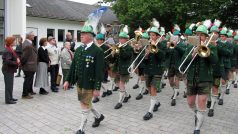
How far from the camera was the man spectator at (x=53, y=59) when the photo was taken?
10.0m

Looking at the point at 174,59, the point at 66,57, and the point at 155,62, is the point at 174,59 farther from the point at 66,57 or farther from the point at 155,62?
the point at 66,57

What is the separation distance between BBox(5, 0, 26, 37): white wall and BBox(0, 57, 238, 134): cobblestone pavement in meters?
12.9

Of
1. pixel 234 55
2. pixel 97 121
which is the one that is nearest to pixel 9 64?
pixel 97 121

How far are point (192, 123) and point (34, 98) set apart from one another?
4.82m

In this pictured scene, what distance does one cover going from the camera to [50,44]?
1010cm

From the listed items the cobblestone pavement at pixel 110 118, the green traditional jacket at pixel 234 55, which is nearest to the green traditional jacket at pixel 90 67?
the cobblestone pavement at pixel 110 118

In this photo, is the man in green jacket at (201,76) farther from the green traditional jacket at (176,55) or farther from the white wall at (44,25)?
the white wall at (44,25)

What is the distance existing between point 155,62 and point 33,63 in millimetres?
3818

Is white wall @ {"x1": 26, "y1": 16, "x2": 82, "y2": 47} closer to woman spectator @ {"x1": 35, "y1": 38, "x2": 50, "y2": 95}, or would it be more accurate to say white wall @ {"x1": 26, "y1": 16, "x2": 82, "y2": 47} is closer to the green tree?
the green tree

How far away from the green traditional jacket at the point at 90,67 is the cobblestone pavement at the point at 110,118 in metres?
1.07

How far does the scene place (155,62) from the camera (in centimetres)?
716

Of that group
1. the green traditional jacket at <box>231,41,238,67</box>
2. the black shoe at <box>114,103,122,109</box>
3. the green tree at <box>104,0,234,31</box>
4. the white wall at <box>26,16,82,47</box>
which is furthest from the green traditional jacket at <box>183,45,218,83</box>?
the white wall at <box>26,16,82,47</box>

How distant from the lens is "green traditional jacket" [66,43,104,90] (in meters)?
5.50

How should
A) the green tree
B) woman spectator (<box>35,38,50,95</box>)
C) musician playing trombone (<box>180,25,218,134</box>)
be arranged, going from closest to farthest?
1. musician playing trombone (<box>180,25,218,134</box>)
2. woman spectator (<box>35,38,50,95</box>)
3. the green tree
